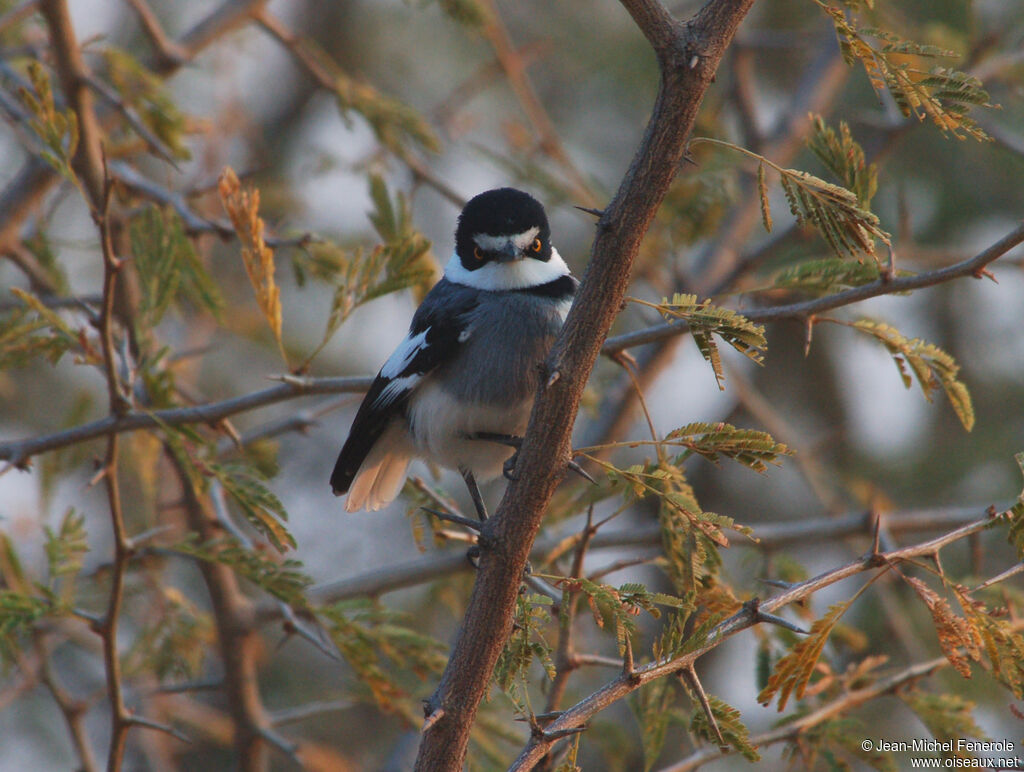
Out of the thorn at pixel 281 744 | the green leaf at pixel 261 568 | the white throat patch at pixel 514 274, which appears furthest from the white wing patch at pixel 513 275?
the thorn at pixel 281 744

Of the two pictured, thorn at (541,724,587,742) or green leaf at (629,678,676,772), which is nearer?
thorn at (541,724,587,742)

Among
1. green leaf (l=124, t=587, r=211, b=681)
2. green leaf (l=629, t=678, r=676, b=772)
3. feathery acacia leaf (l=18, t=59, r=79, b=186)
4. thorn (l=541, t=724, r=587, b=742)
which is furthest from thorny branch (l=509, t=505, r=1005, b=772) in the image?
green leaf (l=124, t=587, r=211, b=681)

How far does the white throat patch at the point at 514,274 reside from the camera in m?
3.97

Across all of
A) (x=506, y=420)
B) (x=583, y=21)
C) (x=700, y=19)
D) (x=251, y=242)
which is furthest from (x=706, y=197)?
(x=583, y=21)

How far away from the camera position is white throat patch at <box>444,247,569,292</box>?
397cm

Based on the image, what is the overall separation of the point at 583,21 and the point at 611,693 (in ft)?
33.0

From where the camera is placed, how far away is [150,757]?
→ 18.2 feet

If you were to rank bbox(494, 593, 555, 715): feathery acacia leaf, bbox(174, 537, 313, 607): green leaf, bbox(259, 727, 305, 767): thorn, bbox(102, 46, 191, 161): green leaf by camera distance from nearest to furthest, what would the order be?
1. bbox(494, 593, 555, 715): feathery acacia leaf
2. bbox(174, 537, 313, 607): green leaf
3. bbox(259, 727, 305, 767): thorn
4. bbox(102, 46, 191, 161): green leaf

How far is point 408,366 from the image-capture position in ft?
12.6

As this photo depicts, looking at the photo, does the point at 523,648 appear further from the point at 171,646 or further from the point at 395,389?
the point at 171,646

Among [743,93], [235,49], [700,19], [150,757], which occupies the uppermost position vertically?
[235,49]

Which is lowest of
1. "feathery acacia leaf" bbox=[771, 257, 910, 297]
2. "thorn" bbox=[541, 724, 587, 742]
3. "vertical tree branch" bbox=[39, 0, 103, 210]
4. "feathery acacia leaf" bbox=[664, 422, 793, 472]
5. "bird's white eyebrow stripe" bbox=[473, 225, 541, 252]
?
"thorn" bbox=[541, 724, 587, 742]

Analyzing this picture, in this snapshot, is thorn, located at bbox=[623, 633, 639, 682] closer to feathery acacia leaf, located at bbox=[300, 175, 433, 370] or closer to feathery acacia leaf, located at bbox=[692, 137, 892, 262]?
feathery acacia leaf, located at bbox=[692, 137, 892, 262]

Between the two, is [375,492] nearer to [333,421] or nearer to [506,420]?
[506,420]
